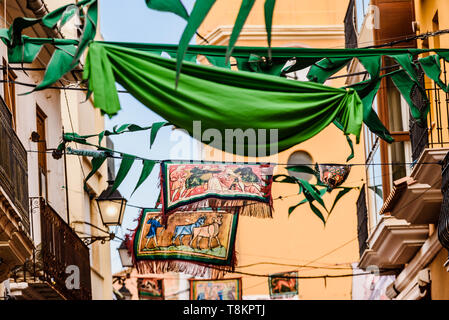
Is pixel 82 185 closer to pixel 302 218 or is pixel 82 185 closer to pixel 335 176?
pixel 335 176

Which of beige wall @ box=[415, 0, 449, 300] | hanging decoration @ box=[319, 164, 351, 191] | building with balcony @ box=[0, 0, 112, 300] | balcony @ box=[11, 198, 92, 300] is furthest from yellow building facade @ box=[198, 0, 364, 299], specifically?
beige wall @ box=[415, 0, 449, 300]

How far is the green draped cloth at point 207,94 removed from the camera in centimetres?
912

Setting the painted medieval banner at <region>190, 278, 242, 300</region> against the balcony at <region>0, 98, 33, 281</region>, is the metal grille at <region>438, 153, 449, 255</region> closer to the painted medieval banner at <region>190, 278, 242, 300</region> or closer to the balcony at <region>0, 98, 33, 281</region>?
the balcony at <region>0, 98, 33, 281</region>

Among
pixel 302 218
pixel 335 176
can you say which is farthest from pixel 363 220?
pixel 302 218

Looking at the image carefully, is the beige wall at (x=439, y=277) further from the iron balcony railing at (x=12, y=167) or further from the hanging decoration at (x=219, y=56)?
the hanging decoration at (x=219, y=56)

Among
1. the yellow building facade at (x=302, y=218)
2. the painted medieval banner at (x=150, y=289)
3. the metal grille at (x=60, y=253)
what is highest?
the yellow building facade at (x=302, y=218)

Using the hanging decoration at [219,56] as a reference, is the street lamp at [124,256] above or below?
A: above

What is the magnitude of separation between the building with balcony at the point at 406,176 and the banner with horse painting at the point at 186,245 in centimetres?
230

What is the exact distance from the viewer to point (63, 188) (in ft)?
71.3

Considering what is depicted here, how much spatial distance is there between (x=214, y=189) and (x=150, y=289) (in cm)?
1666

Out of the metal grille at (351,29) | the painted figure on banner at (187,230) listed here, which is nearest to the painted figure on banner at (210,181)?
the painted figure on banner at (187,230)

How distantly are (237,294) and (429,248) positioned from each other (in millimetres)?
11891

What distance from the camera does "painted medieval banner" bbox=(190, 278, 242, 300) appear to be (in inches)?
1176
